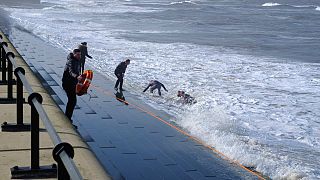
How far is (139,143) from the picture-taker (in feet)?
34.4

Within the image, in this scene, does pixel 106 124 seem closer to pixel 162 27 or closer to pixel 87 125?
pixel 87 125

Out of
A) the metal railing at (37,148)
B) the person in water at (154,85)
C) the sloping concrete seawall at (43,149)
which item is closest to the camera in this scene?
the metal railing at (37,148)

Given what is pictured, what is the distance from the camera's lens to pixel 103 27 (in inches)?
1703

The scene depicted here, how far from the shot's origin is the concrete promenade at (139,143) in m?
8.98

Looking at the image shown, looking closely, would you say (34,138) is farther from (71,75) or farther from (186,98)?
(186,98)

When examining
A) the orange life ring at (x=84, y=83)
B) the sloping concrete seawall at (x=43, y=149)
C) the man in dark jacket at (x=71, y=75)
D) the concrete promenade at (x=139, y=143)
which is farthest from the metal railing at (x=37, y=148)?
the orange life ring at (x=84, y=83)

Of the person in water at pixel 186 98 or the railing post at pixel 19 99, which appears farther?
the person in water at pixel 186 98

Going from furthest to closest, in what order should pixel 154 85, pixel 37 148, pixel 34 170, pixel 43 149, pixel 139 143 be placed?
pixel 154 85 < pixel 139 143 < pixel 43 149 < pixel 34 170 < pixel 37 148

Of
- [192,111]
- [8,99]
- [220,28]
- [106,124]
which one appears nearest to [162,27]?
[220,28]

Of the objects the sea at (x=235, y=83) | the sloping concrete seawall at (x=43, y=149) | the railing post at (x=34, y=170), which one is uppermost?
the railing post at (x=34, y=170)

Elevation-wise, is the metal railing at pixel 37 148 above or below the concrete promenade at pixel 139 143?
above

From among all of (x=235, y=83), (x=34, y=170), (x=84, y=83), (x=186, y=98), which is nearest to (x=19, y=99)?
(x=34, y=170)

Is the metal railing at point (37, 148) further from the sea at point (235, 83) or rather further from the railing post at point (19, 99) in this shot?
the sea at point (235, 83)

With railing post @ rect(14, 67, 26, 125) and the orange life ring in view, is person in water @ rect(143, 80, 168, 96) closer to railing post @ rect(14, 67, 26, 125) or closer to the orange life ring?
the orange life ring
